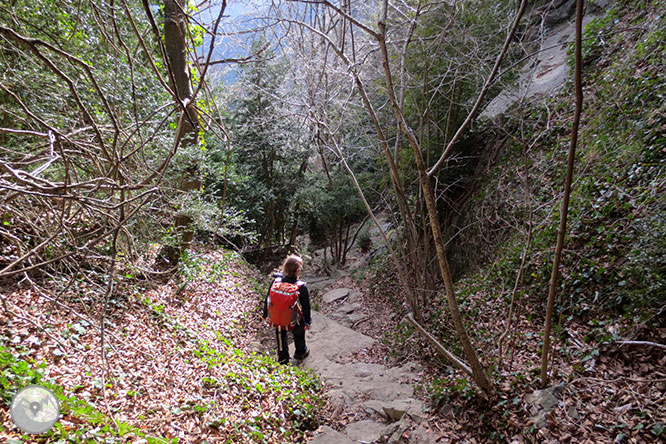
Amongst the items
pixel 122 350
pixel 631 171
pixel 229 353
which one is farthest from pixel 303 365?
pixel 631 171

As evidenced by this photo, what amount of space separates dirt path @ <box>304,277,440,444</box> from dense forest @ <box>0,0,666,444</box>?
39mm

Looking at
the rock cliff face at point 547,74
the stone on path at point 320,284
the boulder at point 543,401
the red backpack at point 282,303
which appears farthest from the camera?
the stone on path at point 320,284

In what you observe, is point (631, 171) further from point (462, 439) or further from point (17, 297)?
point (17, 297)

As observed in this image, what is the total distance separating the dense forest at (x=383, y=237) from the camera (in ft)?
Result: 8.09

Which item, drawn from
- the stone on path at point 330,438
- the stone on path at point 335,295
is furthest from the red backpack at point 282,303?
the stone on path at point 335,295

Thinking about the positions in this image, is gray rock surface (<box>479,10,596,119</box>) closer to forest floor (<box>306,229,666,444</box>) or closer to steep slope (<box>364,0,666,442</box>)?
steep slope (<box>364,0,666,442</box>)

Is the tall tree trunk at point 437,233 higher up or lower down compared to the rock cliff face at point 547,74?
lower down

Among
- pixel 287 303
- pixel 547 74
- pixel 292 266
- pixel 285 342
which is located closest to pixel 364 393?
pixel 285 342

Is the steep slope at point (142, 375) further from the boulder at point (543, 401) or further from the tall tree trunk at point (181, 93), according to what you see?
the boulder at point (543, 401)

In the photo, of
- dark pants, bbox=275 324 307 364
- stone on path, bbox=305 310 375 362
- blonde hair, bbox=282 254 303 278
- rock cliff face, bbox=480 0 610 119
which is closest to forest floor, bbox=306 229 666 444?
dark pants, bbox=275 324 307 364

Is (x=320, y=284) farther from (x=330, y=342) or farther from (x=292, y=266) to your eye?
(x=292, y=266)

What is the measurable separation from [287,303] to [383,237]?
185cm

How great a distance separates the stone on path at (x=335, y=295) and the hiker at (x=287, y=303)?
476 centimetres

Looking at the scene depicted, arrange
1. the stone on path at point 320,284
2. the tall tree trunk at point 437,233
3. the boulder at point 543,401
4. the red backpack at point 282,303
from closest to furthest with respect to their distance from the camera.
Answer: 1. the boulder at point 543,401
2. the tall tree trunk at point 437,233
3. the red backpack at point 282,303
4. the stone on path at point 320,284
